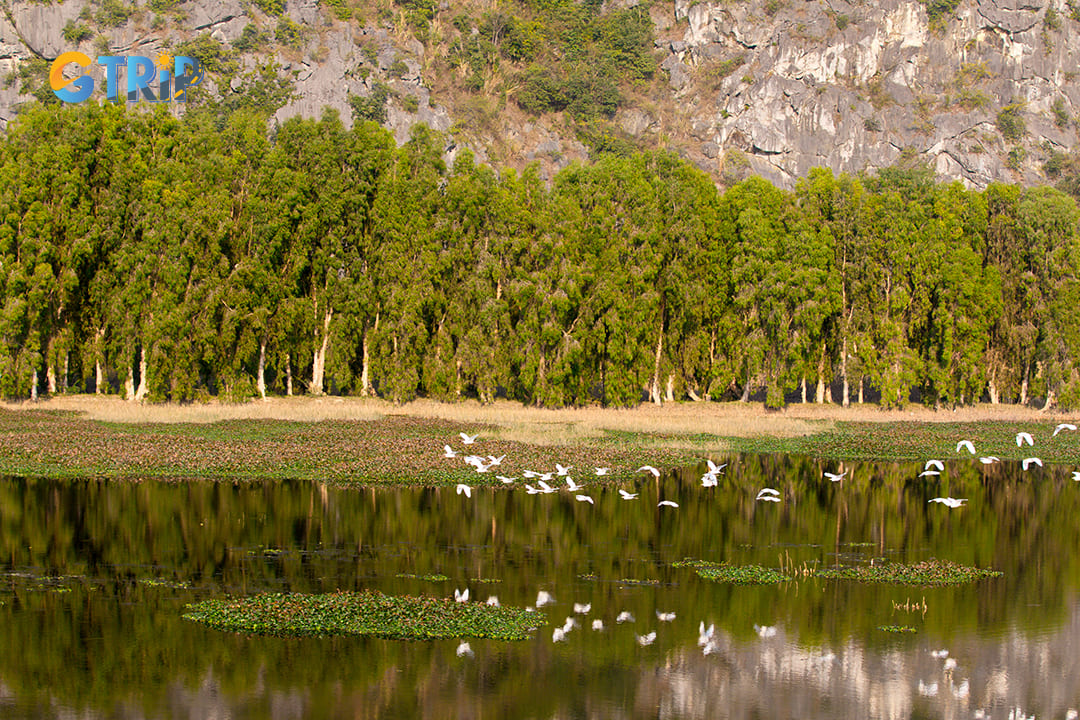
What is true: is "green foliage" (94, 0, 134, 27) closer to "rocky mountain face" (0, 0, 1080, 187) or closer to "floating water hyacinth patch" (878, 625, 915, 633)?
"rocky mountain face" (0, 0, 1080, 187)

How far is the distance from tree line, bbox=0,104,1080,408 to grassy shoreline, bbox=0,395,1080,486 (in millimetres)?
2643

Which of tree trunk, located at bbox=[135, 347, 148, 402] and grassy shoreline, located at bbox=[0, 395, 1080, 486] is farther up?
tree trunk, located at bbox=[135, 347, 148, 402]

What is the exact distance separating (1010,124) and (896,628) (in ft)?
591

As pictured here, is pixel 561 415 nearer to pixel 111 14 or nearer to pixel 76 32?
pixel 76 32

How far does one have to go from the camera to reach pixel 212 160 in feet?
218

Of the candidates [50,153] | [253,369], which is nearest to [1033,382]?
[253,369]

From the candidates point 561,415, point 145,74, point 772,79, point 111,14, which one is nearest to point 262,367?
point 561,415


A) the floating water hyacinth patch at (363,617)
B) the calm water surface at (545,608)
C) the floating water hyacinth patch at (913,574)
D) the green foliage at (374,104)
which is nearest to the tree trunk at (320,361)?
the calm water surface at (545,608)

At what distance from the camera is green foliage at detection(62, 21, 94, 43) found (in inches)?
6718

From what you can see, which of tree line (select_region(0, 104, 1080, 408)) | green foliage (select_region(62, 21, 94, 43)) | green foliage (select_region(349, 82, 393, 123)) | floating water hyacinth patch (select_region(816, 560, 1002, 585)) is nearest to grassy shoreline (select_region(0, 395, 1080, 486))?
tree line (select_region(0, 104, 1080, 408))

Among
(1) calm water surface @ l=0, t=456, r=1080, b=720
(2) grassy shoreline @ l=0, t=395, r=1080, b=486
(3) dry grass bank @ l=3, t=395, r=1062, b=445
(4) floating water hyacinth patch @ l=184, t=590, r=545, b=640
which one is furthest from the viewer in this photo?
(3) dry grass bank @ l=3, t=395, r=1062, b=445

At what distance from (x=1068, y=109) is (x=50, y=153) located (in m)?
173

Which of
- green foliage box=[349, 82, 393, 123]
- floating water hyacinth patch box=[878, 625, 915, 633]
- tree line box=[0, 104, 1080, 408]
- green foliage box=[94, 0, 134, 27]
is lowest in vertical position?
floating water hyacinth patch box=[878, 625, 915, 633]

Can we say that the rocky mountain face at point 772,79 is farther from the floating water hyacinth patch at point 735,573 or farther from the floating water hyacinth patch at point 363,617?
the floating water hyacinth patch at point 363,617
